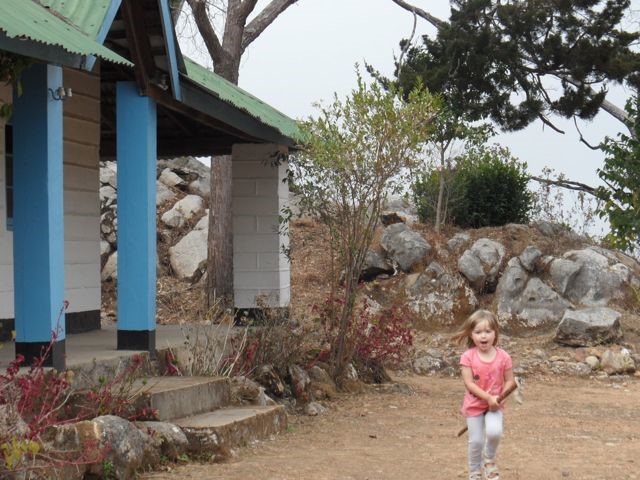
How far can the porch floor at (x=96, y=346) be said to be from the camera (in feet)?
26.5

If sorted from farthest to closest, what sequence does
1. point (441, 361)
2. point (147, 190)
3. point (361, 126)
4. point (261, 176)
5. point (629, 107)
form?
point (629, 107) < point (441, 361) < point (261, 176) < point (361, 126) < point (147, 190)

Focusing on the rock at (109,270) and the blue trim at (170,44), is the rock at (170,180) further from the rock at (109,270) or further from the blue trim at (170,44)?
the blue trim at (170,44)

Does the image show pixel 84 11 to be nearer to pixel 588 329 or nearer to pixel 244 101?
pixel 244 101

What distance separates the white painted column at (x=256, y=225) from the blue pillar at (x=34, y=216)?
572 cm

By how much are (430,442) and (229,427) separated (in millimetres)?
1974

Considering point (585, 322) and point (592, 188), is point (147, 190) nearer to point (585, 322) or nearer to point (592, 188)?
point (585, 322)

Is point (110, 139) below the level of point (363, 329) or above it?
above

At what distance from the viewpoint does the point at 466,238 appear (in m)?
19.1

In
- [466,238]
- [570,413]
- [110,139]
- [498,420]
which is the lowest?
[570,413]

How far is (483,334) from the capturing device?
18.9ft

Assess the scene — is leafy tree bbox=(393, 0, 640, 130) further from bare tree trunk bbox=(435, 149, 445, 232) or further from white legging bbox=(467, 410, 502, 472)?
white legging bbox=(467, 410, 502, 472)

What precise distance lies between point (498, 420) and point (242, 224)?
766 centimetres

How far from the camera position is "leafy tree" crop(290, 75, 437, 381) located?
10.4 meters

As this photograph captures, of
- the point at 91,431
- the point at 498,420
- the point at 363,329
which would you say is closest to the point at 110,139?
the point at 363,329
